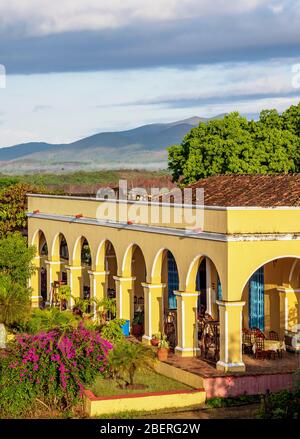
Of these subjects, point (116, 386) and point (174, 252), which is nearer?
point (116, 386)

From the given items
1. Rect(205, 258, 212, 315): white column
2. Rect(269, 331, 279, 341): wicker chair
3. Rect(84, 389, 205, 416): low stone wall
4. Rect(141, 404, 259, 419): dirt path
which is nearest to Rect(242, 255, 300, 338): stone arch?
Rect(269, 331, 279, 341): wicker chair

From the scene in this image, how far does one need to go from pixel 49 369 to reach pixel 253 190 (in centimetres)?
950

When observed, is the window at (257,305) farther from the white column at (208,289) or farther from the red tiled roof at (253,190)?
the red tiled roof at (253,190)

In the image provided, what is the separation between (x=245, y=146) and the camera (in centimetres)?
4547

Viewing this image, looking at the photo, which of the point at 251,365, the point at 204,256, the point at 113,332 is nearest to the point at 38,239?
→ the point at 113,332

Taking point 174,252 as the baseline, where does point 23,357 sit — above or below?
below

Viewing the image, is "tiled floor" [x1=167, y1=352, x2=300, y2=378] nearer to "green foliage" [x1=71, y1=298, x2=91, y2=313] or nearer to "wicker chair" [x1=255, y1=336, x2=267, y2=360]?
"wicker chair" [x1=255, y1=336, x2=267, y2=360]

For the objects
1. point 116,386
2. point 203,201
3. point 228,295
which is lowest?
point 116,386

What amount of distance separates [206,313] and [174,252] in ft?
9.10

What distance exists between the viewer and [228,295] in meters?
25.0

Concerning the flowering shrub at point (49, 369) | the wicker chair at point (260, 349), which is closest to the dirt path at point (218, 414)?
the flowering shrub at point (49, 369)

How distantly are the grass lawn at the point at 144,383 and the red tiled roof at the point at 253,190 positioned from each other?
534cm
